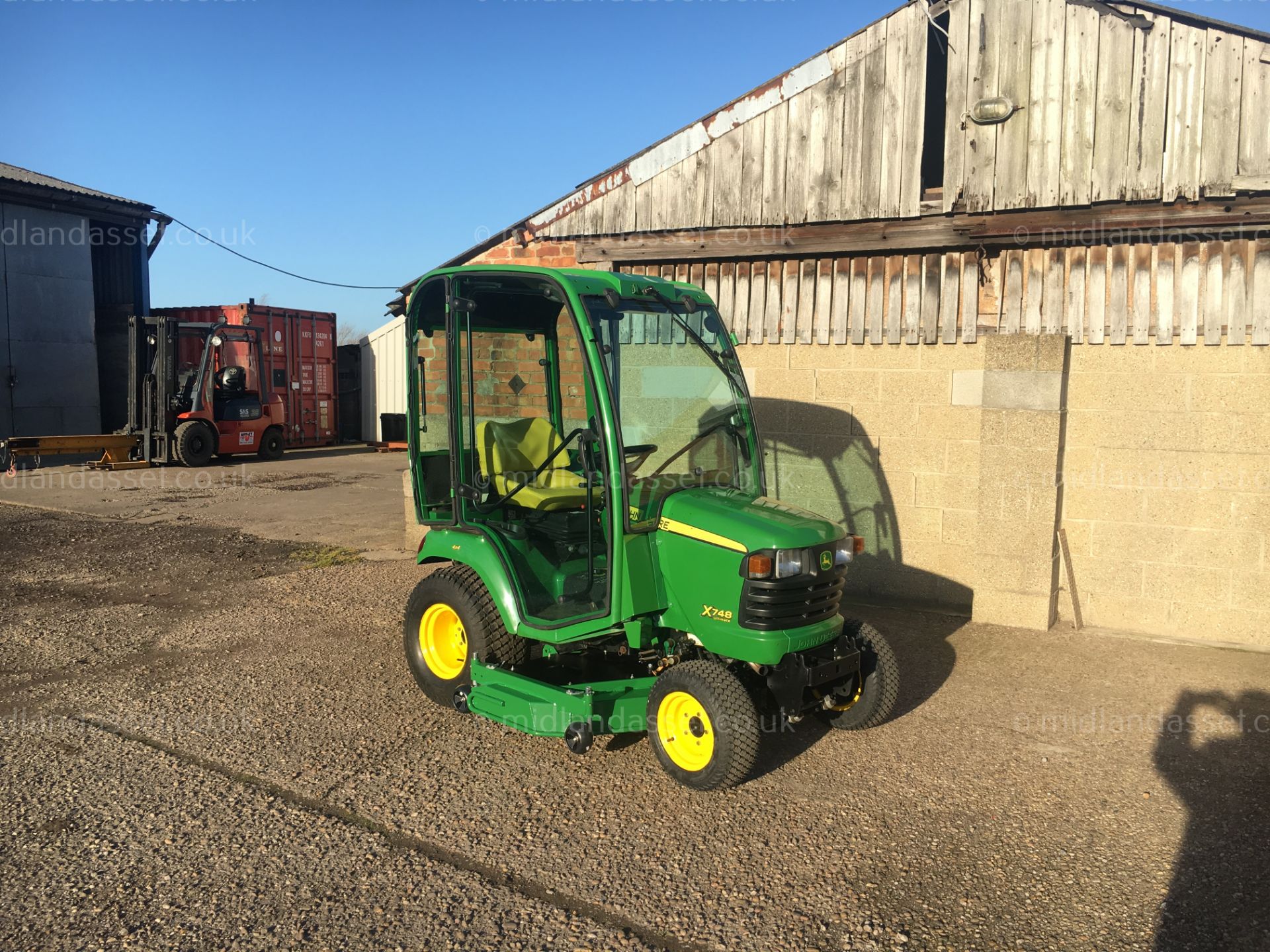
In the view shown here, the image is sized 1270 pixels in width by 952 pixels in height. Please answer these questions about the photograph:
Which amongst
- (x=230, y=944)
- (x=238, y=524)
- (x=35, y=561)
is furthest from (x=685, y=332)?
(x=238, y=524)

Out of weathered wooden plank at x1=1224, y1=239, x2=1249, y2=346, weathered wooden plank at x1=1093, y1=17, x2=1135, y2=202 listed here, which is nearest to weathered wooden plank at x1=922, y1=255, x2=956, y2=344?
weathered wooden plank at x1=1093, y1=17, x2=1135, y2=202

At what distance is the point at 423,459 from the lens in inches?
218

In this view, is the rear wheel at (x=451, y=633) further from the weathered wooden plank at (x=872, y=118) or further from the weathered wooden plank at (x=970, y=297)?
the weathered wooden plank at (x=872, y=118)

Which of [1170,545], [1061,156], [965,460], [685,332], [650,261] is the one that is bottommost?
[1170,545]

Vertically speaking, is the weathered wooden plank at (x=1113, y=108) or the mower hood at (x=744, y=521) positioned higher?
the weathered wooden plank at (x=1113, y=108)

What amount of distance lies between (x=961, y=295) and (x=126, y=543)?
8.39 m

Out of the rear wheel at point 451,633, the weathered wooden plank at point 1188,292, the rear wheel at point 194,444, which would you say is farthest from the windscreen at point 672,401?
the rear wheel at point 194,444

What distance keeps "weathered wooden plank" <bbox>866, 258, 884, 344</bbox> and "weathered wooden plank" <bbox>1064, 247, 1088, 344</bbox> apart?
4.23 ft

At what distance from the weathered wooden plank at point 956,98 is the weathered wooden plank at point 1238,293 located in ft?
5.97

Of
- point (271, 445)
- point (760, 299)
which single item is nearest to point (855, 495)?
point (760, 299)

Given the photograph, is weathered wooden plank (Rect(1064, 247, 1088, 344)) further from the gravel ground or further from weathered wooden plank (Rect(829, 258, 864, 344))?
the gravel ground

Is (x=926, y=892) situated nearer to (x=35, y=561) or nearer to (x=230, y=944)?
(x=230, y=944)

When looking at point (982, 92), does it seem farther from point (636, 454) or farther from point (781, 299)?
point (636, 454)

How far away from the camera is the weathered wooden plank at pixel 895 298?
7340 mm
